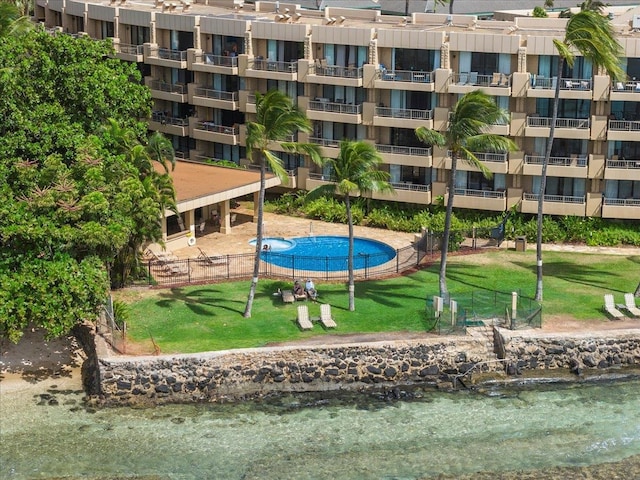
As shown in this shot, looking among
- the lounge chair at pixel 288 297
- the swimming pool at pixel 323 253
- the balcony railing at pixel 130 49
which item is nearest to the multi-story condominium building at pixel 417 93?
the balcony railing at pixel 130 49

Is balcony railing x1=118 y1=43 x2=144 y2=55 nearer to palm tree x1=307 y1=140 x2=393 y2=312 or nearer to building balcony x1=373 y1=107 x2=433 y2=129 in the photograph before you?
building balcony x1=373 y1=107 x2=433 y2=129

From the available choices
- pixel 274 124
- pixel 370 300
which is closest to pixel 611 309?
pixel 370 300

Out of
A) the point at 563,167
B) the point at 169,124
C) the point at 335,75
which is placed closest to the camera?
the point at 563,167

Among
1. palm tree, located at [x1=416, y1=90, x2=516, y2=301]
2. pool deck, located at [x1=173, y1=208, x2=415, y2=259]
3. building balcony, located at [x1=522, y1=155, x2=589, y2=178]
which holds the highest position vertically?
palm tree, located at [x1=416, y1=90, x2=516, y2=301]

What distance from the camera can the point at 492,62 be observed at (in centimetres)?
7238

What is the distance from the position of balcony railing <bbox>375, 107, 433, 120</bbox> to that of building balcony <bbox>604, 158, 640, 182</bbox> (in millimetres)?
11172

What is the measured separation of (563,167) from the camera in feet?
235

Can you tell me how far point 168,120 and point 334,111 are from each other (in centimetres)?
1484

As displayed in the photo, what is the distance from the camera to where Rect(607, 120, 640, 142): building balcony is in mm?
69938

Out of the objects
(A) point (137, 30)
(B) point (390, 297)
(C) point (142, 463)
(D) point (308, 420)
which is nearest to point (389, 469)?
(D) point (308, 420)

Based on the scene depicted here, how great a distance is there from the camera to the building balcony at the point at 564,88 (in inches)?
2768

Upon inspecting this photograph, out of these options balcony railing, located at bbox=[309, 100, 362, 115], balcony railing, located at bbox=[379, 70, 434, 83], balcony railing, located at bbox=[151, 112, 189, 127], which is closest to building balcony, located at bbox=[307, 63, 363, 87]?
balcony railing, located at bbox=[309, 100, 362, 115]

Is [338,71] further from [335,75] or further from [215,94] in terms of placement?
[215,94]

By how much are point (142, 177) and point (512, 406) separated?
868 inches
